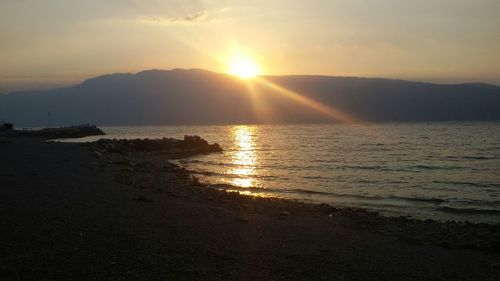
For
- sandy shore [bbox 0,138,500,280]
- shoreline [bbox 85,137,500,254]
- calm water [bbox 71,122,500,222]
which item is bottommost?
calm water [bbox 71,122,500,222]

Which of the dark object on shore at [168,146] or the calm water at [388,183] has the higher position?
the dark object on shore at [168,146]

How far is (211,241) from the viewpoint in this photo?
969 cm

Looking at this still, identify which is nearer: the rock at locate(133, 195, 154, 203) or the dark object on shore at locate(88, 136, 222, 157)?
the rock at locate(133, 195, 154, 203)

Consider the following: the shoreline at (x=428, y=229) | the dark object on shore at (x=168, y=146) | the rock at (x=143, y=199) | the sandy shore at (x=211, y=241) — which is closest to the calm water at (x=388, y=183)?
the shoreline at (x=428, y=229)

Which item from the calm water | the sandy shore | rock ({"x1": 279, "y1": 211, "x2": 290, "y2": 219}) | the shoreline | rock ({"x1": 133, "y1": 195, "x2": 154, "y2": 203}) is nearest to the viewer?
the sandy shore

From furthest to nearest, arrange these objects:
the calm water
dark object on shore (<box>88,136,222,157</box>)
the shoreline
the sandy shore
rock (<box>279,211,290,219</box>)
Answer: dark object on shore (<box>88,136,222,157</box>), the calm water, rock (<box>279,211,290,219</box>), the shoreline, the sandy shore

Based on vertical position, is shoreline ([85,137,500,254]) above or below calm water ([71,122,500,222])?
above

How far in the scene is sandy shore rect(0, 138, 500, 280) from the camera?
7492 mm

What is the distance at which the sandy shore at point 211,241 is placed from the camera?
7492 mm

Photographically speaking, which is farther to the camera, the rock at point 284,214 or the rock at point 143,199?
the rock at point 143,199

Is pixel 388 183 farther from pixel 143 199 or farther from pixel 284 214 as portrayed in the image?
pixel 143 199

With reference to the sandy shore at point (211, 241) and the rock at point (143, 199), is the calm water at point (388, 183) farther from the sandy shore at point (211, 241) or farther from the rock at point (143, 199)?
the rock at point (143, 199)

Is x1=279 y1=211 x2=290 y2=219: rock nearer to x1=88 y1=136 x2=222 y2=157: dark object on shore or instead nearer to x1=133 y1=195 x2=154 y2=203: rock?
x1=133 y1=195 x2=154 y2=203: rock

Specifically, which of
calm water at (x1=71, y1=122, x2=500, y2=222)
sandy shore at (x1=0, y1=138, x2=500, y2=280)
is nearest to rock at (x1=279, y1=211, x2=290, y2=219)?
sandy shore at (x1=0, y1=138, x2=500, y2=280)
